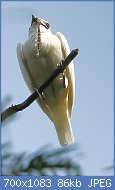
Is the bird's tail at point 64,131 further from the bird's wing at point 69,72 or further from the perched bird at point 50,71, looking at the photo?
the bird's wing at point 69,72

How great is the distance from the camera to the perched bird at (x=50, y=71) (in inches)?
166

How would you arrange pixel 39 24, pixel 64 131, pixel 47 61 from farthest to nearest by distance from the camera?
pixel 64 131 < pixel 39 24 < pixel 47 61

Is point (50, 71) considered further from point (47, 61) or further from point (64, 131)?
point (64, 131)

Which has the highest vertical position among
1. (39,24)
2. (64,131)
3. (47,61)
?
(39,24)

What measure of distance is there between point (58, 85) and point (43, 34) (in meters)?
0.56

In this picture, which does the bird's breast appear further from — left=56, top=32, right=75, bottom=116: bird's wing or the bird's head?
the bird's head

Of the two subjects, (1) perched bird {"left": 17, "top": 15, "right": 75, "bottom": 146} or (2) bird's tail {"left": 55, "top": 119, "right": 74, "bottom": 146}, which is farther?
(2) bird's tail {"left": 55, "top": 119, "right": 74, "bottom": 146}

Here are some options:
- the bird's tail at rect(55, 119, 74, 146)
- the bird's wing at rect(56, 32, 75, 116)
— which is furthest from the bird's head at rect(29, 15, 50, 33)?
the bird's tail at rect(55, 119, 74, 146)

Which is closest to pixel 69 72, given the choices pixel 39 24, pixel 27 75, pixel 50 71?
pixel 50 71

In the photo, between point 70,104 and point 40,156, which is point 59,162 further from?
point 70,104

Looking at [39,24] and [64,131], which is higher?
[39,24]

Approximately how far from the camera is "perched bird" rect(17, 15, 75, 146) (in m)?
4.21

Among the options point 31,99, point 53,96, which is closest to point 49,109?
point 53,96

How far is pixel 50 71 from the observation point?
4.30 metres
